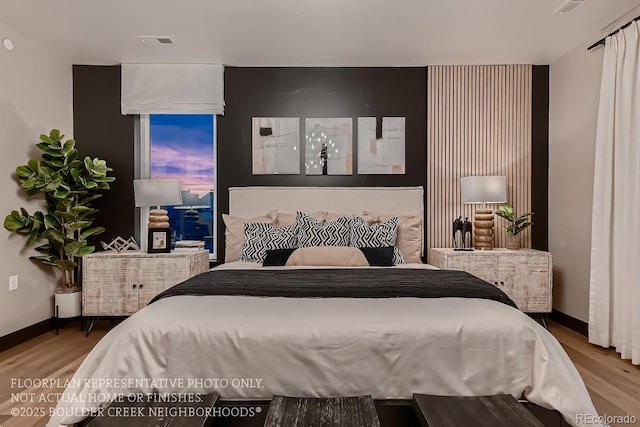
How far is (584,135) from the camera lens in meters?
4.11

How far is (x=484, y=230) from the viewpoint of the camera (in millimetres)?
4406

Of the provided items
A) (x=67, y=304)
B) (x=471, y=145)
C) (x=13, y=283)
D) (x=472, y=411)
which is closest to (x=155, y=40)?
(x=13, y=283)

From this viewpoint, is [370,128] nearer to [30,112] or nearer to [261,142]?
[261,142]

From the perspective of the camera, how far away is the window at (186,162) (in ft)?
16.0

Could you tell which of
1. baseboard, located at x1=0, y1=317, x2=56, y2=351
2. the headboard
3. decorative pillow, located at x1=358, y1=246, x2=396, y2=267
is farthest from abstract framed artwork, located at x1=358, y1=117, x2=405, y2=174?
baseboard, located at x1=0, y1=317, x2=56, y2=351

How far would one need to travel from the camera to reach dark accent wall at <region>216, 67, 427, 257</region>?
186 inches

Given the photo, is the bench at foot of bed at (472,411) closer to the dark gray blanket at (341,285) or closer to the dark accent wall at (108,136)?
the dark gray blanket at (341,285)

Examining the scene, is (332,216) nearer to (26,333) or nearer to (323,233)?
(323,233)

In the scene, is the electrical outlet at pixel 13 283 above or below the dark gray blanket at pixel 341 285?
below

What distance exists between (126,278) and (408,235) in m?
2.62

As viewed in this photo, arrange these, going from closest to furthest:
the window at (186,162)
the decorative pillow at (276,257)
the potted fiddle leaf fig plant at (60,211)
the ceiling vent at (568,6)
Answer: the ceiling vent at (568,6), the decorative pillow at (276,257), the potted fiddle leaf fig plant at (60,211), the window at (186,162)

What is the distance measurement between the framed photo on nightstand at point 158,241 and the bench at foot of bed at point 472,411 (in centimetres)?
306

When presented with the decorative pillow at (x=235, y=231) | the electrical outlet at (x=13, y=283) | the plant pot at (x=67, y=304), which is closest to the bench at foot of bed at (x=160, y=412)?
the decorative pillow at (x=235, y=231)

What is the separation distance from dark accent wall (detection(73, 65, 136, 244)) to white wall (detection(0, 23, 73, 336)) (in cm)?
25
